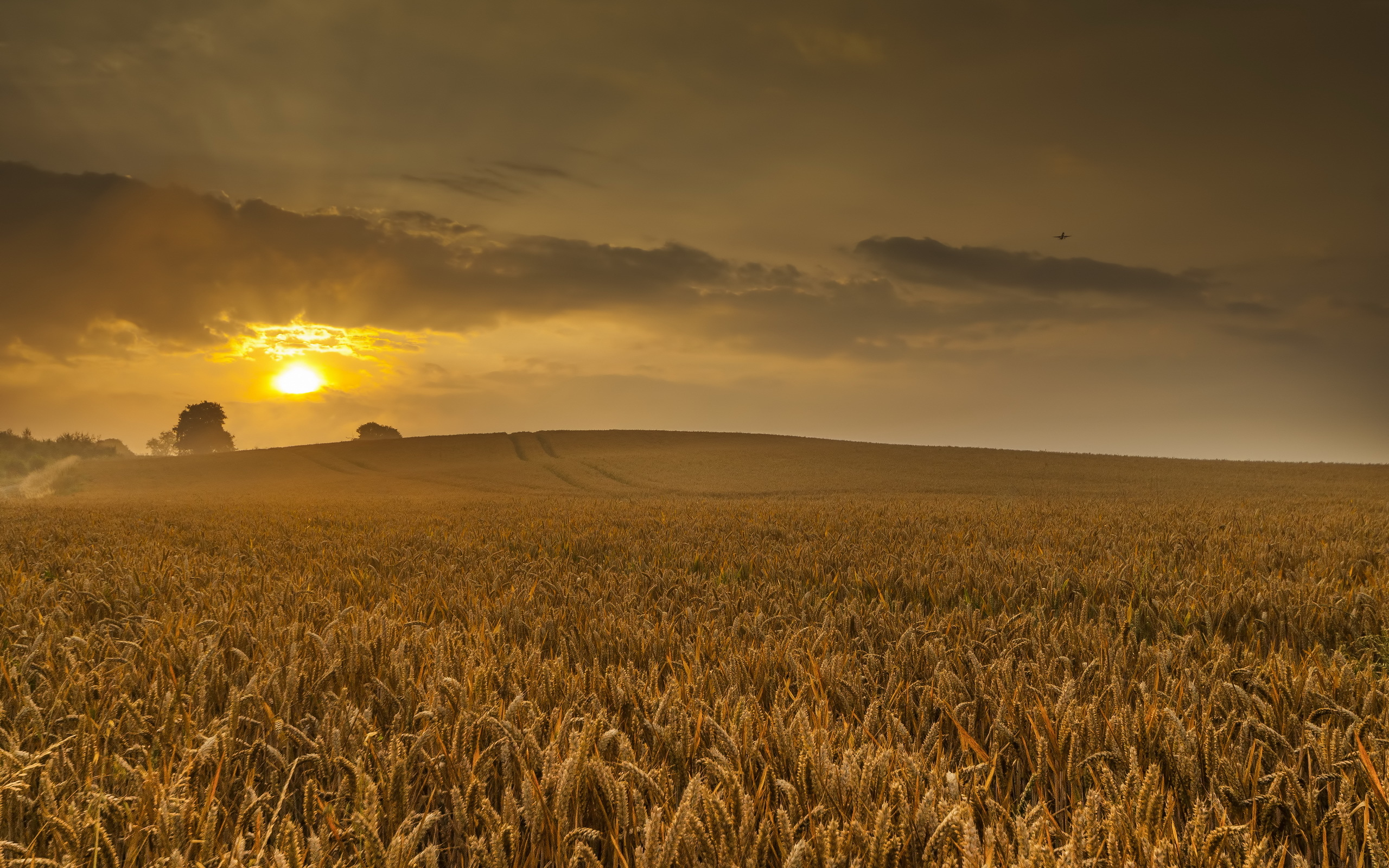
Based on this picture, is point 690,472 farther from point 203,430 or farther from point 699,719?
point 203,430

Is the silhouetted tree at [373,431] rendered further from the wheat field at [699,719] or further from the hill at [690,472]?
the wheat field at [699,719]

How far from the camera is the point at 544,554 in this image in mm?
7113

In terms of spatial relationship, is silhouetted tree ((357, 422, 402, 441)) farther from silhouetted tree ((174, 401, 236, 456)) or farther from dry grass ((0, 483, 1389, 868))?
dry grass ((0, 483, 1389, 868))

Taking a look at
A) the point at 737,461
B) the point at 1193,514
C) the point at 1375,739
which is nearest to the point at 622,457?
the point at 737,461

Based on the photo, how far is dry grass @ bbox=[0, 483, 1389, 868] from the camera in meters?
1.50

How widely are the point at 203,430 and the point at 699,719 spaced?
14817 cm

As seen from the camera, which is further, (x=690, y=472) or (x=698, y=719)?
(x=690, y=472)

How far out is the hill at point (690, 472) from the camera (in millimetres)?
35406

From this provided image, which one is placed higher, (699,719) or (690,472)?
(699,719)

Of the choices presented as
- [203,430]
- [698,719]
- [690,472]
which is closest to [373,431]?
[203,430]

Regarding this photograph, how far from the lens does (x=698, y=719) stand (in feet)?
6.95

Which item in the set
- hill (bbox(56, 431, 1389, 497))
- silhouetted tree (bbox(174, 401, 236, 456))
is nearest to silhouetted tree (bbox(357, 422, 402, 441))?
silhouetted tree (bbox(174, 401, 236, 456))

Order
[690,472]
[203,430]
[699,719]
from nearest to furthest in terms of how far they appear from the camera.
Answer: [699,719], [690,472], [203,430]

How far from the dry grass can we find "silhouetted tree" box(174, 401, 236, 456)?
141128 mm
